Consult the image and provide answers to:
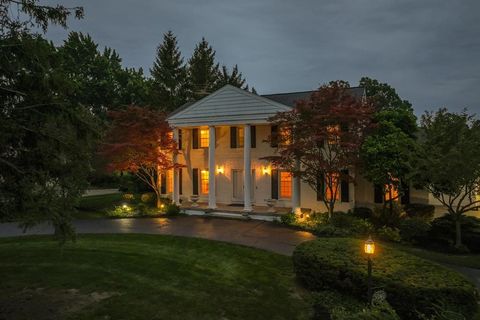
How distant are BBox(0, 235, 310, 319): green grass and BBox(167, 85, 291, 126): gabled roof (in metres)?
7.86

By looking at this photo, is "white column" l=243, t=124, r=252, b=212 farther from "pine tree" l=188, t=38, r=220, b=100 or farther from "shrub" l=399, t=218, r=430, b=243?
"pine tree" l=188, t=38, r=220, b=100

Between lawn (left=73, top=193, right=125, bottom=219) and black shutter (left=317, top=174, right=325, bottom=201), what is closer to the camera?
black shutter (left=317, top=174, right=325, bottom=201)

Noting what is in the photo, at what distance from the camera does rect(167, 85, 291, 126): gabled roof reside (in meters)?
16.6

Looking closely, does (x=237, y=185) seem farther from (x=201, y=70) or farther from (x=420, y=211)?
(x=201, y=70)

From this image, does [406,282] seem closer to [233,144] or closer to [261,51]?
[233,144]

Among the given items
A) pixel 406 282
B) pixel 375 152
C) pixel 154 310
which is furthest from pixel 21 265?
pixel 375 152

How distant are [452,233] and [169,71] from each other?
135ft

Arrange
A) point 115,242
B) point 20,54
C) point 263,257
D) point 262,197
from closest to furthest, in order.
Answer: point 20,54, point 263,257, point 115,242, point 262,197

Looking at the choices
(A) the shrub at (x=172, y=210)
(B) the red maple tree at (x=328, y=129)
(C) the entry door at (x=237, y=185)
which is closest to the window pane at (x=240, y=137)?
(C) the entry door at (x=237, y=185)

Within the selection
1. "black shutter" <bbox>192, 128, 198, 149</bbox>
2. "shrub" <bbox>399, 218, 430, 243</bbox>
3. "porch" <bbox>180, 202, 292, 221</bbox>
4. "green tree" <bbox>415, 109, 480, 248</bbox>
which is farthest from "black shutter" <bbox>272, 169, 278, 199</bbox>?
"green tree" <bbox>415, 109, 480, 248</bbox>

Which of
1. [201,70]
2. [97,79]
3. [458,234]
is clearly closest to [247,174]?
[458,234]

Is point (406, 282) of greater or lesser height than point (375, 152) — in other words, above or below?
below

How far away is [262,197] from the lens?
1895cm

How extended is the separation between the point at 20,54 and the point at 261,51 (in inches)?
4915
